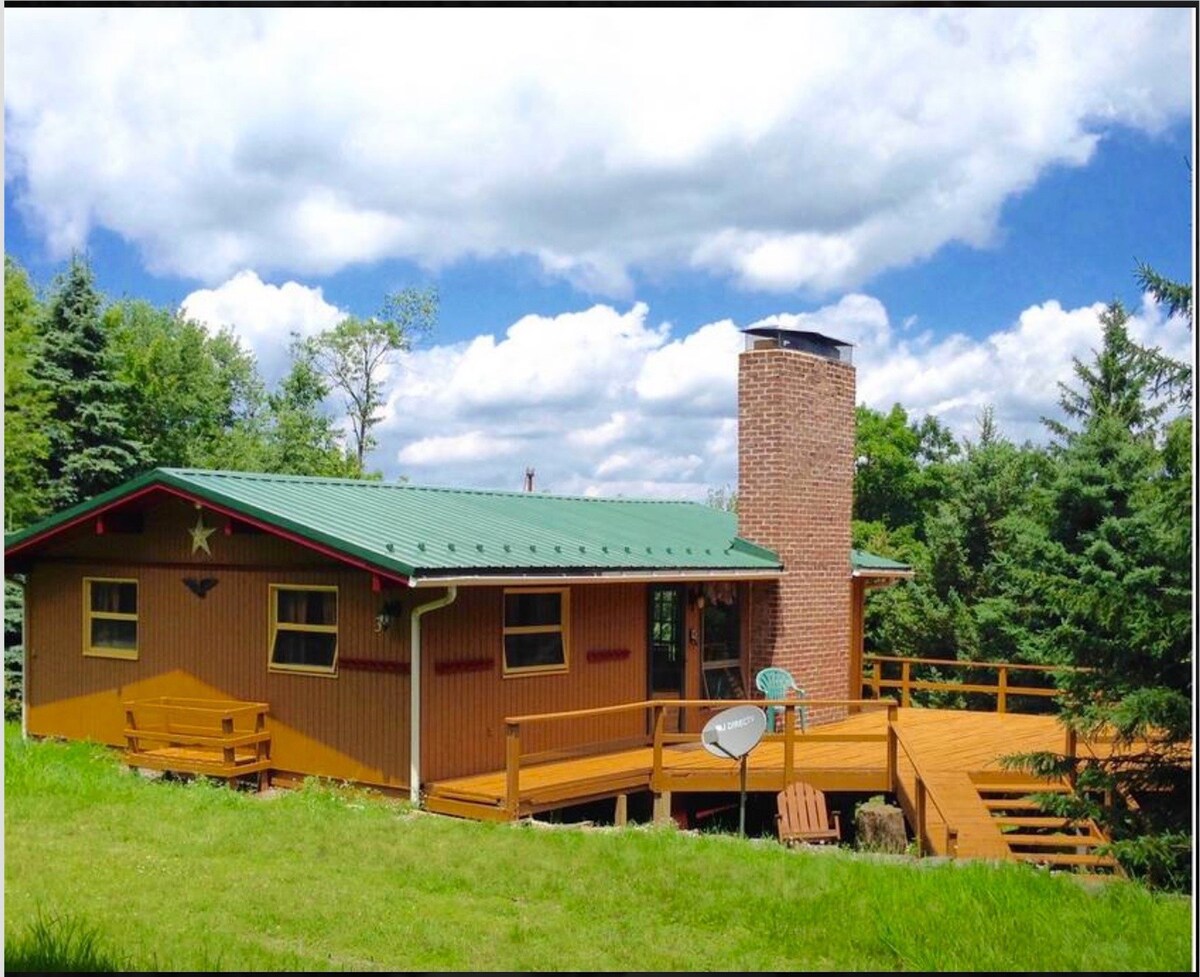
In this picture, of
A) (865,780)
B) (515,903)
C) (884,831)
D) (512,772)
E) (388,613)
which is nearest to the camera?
(515,903)

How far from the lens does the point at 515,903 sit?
281 inches

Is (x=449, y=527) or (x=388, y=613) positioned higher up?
(x=449, y=527)

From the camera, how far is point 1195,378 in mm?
5988

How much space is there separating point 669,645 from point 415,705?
3.98 m

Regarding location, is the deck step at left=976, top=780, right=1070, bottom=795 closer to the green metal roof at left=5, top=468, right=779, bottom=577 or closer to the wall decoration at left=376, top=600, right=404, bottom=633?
the green metal roof at left=5, top=468, right=779, bottom=577

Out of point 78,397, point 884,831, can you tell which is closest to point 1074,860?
point 884,831

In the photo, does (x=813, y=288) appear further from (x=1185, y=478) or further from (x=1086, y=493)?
(x=1185, y=478)

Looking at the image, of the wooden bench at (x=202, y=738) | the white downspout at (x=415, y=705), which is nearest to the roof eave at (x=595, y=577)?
the white downspout at (x=415, y=705)

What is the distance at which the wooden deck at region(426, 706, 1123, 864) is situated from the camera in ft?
31.8

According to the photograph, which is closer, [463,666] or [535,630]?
[463,666]

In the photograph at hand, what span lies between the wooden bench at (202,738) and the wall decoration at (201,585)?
3.41 ft

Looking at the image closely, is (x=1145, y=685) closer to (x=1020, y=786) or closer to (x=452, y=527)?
(x=1020, y=786)

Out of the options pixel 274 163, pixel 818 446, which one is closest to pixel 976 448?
pixel 818 446

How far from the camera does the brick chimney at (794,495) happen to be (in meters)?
14.4
